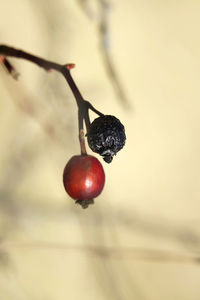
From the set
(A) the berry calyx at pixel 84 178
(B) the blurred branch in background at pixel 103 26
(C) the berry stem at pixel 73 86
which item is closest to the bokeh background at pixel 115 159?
(B) the blurred branch in background at pixel 103 26

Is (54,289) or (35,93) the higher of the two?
(35,93)

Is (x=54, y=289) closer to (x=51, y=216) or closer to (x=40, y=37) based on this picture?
(x=51, y=216)

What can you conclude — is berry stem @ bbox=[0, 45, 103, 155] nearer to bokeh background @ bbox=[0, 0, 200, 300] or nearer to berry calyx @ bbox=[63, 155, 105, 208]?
berry calyx @ bbox=[63, 155, 105, 208]

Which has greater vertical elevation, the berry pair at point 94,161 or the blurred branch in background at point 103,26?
the blurred branch in background at point 103,26

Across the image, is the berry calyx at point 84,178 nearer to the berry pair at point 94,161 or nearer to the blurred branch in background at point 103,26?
the berry pair at point 94,161

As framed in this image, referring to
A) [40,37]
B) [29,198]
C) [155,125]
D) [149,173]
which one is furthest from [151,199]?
[40,37]

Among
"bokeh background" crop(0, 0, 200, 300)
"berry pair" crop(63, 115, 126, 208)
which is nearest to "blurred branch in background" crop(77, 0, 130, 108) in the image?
"bokeh background" crop(0, 0, 200, 300)

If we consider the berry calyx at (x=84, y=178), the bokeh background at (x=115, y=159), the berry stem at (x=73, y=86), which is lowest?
the berry calyx at (x=84, y=178)
